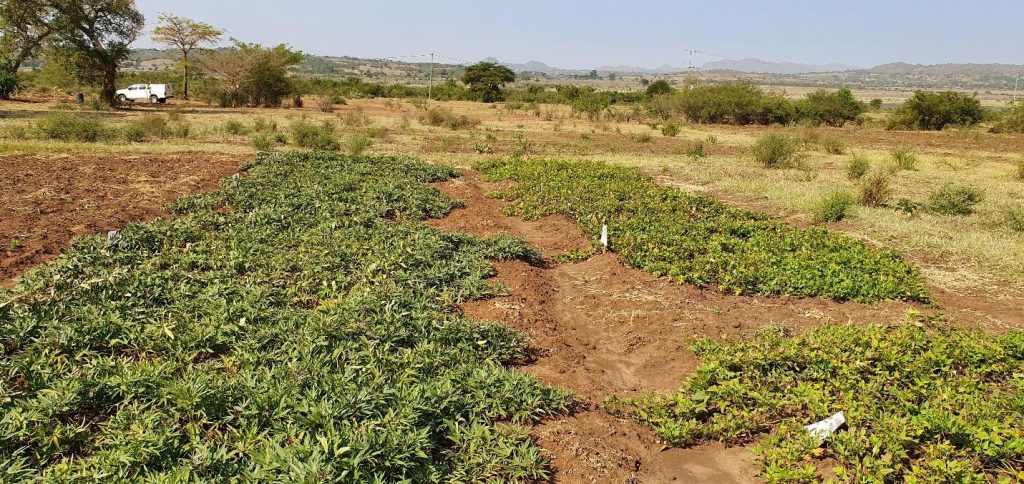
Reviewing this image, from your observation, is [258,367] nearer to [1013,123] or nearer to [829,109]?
[829,109]

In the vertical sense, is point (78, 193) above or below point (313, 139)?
below

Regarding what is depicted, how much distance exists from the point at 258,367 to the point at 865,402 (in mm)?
3646

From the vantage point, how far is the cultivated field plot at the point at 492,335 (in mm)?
3146

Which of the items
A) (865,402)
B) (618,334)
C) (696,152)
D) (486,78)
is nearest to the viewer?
(865,402)

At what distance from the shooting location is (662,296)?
243 inches

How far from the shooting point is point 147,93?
32.1 meters

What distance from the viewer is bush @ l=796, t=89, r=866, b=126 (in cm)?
3080

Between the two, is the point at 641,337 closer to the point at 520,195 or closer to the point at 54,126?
the point at 520,195

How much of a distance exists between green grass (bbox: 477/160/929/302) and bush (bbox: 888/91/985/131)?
25311mm

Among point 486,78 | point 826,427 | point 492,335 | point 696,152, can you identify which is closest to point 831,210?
point 826,427

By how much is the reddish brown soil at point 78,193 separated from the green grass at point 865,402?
5.67 meters

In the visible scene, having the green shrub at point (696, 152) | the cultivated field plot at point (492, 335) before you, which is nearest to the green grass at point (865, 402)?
the cultivated field plot at point (492, 335)

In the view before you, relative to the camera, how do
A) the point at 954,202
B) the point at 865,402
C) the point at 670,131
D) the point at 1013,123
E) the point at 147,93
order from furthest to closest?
the point at 147,93 < the point at 1013,123 < the point at 670,131 < the point at 954,202 < the point at 865,402

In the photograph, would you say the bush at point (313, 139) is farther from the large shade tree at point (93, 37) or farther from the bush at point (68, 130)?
the large shade tree at point (93, 37)
